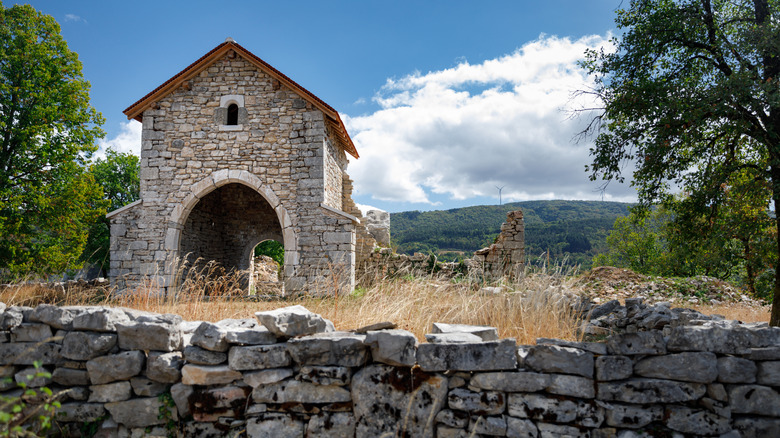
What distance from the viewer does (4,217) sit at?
10.8 m

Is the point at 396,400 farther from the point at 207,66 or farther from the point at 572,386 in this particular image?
the point at 207,66

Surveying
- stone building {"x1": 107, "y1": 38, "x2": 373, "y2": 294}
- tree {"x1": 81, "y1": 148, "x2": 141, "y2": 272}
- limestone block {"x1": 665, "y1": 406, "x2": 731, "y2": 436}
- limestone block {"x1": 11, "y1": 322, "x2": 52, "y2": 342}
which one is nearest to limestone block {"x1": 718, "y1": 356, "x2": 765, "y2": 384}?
limestone block {"x1": 665, "y1": 406, "x2": 731, "y2": 436}

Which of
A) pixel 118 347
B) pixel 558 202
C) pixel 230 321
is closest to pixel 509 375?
pixel 230 321

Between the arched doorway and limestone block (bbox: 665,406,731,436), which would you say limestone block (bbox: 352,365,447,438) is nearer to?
limestone block (bbox: 665,406,731,436)

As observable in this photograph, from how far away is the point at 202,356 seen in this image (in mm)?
3268

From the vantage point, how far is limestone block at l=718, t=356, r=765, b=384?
9.80ft

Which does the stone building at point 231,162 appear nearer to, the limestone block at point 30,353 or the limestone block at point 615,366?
the limestone block at point 30,353

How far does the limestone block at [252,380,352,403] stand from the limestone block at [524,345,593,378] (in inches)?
60.2

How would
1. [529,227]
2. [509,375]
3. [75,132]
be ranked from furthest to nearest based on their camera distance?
[529,227]
[75,132]
[509,375]

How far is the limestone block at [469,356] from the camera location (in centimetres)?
303

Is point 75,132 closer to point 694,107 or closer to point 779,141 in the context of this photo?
point 694,107

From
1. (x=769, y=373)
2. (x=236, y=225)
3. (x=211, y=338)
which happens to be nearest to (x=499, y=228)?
(x=236, y=225)

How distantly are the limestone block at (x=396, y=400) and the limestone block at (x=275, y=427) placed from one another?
514mm

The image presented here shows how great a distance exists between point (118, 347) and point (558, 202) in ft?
223
